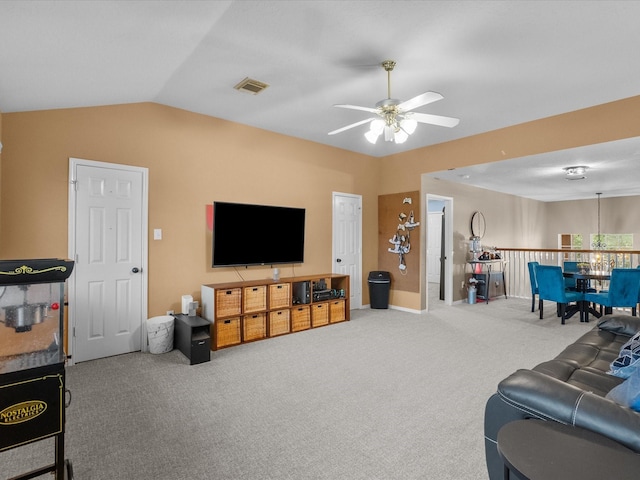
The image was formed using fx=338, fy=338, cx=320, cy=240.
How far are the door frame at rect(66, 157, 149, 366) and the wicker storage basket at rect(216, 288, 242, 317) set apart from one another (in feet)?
2.74

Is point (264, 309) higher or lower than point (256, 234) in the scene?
lower

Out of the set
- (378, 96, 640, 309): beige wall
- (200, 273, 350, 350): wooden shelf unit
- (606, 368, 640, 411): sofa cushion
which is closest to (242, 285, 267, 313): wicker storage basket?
(200, 273, 350, 350): wooden shelf unit

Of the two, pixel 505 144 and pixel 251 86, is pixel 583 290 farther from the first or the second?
pixel 251 86

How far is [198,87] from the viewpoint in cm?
364

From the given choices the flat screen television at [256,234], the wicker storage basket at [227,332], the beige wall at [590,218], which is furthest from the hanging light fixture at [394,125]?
the beige wall at [590,218]

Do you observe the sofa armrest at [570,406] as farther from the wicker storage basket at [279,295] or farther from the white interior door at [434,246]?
the white interior door at [434,246]

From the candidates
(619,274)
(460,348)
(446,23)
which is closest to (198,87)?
(446,23)

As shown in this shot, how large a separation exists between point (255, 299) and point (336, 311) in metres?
1.46

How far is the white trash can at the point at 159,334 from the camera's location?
3822 millimetres

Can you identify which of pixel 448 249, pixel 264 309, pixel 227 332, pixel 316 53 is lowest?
pixel 227 332

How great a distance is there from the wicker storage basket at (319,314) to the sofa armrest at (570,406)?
361 centimetres

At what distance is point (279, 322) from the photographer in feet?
15.3

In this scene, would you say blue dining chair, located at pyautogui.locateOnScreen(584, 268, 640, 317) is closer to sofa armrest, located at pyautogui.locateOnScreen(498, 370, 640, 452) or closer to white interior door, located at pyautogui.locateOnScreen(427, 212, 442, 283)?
white interior door, located at pyautogui.locateOnScreen(427, 212, 442, 283)

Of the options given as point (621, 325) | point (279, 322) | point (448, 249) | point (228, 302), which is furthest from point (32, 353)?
point (448, 249)
